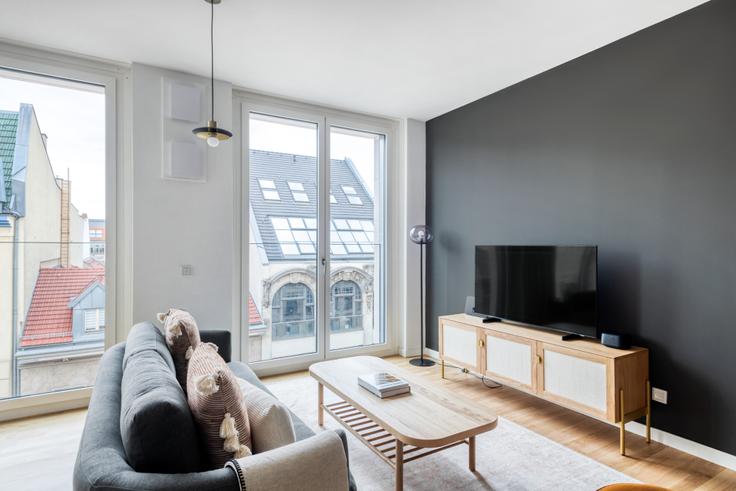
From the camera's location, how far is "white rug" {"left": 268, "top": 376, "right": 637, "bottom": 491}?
2227mm

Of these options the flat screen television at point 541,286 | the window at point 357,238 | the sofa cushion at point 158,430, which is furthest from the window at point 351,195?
the sofa cushion at point 158,430

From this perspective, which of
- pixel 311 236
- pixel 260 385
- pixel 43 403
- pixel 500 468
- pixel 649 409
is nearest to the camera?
pixel 500 468

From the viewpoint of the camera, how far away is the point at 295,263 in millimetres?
4223

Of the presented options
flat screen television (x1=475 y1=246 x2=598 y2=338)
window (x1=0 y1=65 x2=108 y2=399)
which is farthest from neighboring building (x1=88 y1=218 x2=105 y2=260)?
flat screen television (x1=475 y1=246 x2=598 y2=338)

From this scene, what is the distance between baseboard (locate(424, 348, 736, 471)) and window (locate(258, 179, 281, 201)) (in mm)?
3500

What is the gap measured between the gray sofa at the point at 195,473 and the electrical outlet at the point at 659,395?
90.2 inches

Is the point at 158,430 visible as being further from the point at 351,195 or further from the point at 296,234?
the point at 351,195

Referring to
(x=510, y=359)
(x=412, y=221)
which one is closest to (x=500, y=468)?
(x=510, y=359)

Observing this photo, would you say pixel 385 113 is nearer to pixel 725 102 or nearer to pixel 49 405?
pixel 725 102

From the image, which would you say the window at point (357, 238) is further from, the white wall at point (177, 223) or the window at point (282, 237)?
the white wall at point (177, 223)

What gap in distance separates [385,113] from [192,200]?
2291 millimetres

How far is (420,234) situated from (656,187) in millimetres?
2231

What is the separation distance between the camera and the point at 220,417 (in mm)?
1286

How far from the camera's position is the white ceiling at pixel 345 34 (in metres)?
2.55
